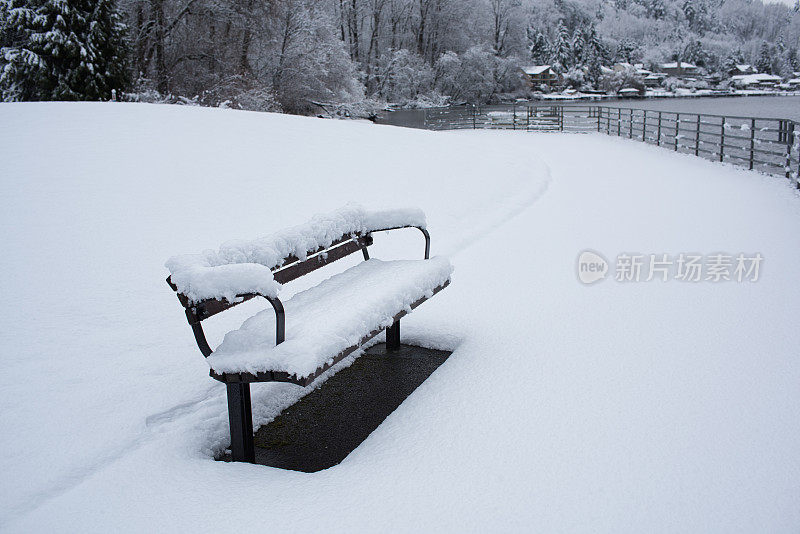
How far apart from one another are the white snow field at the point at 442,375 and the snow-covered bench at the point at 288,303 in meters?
0.46

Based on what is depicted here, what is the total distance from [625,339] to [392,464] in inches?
82.7

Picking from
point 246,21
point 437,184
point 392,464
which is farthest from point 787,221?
point 246,21

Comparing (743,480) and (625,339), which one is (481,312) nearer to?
(625,339)

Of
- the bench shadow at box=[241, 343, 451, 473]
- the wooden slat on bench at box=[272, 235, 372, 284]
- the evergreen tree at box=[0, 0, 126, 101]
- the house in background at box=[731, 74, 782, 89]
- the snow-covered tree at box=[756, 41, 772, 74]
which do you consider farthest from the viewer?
the snow-covered tree at box=[756, 41, 772, 74]

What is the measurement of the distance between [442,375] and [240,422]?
133 centimetres

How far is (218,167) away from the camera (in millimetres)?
9438

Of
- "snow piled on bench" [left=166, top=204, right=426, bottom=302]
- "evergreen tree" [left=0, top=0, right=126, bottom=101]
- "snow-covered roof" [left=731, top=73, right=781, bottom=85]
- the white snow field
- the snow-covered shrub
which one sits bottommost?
the white snow field

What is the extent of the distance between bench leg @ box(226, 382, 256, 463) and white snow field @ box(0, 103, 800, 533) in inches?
4.2

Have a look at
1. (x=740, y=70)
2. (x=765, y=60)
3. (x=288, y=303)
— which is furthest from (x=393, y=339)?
(x=765, y=60)

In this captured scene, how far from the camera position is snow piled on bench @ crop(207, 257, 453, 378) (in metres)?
2.70

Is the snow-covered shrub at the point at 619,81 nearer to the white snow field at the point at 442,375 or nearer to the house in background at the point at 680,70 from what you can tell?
the house in background at the point at 680,70

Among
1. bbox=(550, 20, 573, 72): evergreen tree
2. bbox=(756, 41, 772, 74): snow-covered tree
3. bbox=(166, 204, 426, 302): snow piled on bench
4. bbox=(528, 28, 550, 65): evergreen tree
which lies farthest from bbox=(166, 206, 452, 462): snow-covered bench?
bbox=(756, 41, 772, 74): snow-covered tree

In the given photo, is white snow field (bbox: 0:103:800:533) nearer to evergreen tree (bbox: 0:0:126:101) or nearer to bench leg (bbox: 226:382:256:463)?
bench leg (bbox: 226:382:256:463)

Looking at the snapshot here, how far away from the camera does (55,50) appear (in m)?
17.0
